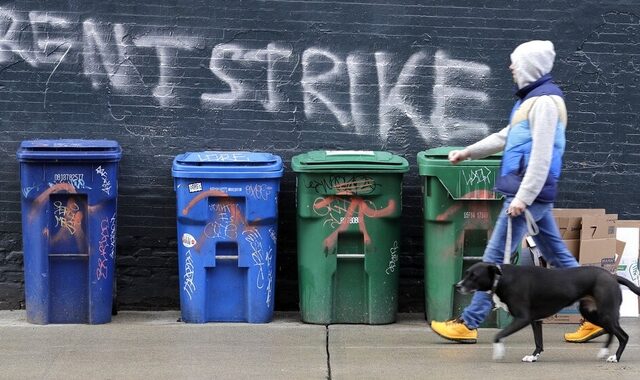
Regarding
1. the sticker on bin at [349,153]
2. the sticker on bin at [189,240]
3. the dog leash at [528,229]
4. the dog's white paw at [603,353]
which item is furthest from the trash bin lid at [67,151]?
the dog's white paw at [603,353]

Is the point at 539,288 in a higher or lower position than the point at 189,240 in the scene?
lower

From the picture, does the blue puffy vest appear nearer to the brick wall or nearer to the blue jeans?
the blue jeans

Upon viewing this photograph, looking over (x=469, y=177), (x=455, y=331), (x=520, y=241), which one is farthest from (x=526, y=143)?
(x=455, y=331)

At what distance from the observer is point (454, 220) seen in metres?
8.12

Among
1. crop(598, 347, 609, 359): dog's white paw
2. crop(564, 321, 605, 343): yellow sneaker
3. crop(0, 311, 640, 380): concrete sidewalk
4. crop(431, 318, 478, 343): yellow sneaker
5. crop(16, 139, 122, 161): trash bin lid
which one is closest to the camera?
crop(0, 311, 640, 380): concrete sidewalk

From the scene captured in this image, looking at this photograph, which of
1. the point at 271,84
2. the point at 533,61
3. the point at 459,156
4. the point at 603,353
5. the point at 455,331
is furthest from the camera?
the point at 271,84

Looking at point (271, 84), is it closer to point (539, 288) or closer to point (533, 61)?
point (533, 61)

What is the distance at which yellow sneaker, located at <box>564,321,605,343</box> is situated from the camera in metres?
7.73

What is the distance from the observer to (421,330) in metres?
8.32

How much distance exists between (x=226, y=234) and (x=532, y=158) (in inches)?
93.9

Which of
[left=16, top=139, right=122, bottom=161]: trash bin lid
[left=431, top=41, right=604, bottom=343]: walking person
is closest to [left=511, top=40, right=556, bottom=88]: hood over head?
[left=431, top=41, right=604, bottom=343]: walking person

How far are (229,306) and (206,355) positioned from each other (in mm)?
940

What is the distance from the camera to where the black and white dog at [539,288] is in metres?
6.82

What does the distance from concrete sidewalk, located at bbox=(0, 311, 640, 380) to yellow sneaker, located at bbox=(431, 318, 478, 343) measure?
7cm
